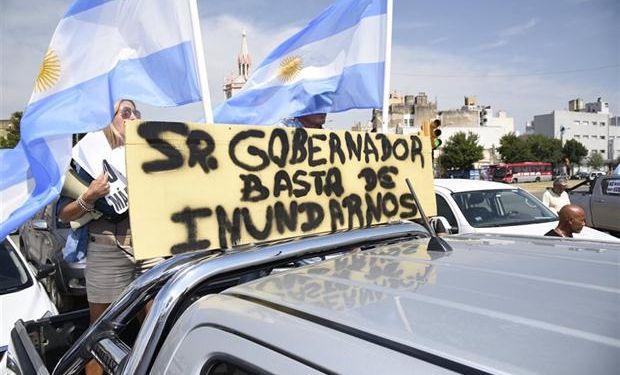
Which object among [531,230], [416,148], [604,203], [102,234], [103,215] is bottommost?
[604,203]

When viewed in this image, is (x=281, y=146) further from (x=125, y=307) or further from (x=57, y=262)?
(x=57, y=262)

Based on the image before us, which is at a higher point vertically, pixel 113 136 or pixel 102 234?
pixel 113 136

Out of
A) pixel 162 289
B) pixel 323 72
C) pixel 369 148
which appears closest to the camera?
pixel 162 289

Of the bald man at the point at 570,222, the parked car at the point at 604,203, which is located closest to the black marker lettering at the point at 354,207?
the bald man at the point at 570,222

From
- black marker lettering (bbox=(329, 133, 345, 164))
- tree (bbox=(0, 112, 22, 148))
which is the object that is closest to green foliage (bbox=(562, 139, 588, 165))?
tree (bbox=(0, 112, 22, 148))

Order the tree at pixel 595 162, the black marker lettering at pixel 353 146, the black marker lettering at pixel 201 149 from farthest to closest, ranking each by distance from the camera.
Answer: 1. the tree at pixel 595 162
2. the black marker lettering at pixel 353 146
3. the black marker lettering at pixel 201 149

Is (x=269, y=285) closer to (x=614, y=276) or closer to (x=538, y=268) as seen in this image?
(x=538, y=268)

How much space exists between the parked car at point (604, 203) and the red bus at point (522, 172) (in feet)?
159

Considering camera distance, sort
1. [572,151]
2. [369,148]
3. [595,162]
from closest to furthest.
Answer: [369,148] → [572,151] → [595,162]

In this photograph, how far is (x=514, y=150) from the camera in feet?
260

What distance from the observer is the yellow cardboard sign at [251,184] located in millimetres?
1767

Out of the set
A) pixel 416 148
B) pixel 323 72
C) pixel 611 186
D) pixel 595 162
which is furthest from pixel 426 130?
pixel 595 162

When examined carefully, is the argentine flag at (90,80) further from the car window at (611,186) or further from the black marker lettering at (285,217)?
the car window at (611,186)

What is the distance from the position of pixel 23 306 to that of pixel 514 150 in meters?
83.2
